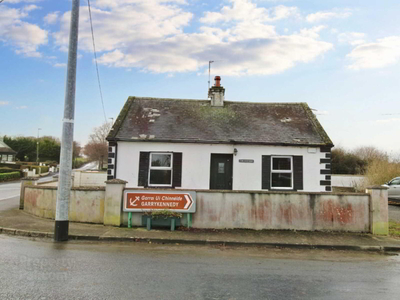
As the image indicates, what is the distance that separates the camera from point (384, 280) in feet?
18.6

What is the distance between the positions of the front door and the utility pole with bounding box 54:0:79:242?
729 centimetres

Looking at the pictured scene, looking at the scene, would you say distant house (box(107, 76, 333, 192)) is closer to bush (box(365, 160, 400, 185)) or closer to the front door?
the front door

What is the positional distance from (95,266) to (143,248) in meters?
1.91

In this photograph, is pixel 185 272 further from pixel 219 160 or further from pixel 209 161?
pixel 219 160

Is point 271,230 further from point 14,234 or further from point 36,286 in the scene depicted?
point 14,234

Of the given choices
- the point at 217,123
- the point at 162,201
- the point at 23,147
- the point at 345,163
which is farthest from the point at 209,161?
the point at 23,147

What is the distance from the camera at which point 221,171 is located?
48.1 feet

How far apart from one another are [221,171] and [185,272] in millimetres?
9154

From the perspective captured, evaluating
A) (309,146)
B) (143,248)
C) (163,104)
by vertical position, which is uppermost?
(163,104)

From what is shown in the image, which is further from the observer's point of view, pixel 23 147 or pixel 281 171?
pixel 23 147

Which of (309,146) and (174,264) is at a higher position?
(309,146)

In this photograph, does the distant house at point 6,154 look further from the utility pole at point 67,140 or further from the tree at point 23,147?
the utility pole at point 67,140

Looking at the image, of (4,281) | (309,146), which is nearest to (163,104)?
(309,146)

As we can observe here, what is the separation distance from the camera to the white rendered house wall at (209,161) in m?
14.4
